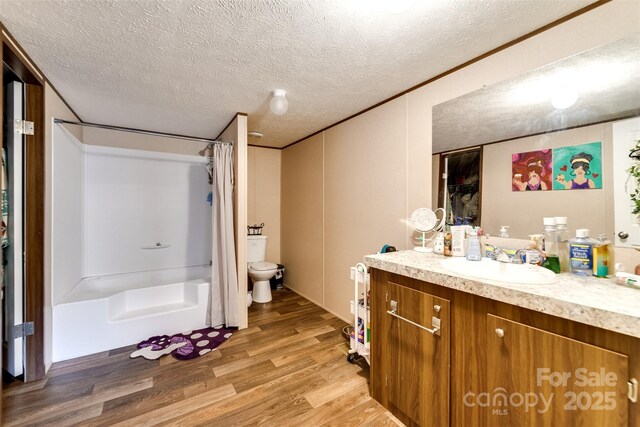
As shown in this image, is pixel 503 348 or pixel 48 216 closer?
pixel 503 348

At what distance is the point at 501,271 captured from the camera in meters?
1.32

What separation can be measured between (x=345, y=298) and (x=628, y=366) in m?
2.04

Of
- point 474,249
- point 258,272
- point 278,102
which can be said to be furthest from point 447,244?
point 258,272

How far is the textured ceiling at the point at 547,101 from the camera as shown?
3.63ft

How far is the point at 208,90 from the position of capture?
1.99 m

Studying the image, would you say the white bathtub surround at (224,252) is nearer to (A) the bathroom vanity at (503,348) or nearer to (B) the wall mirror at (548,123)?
(A) the bathroom vanity at (503,348)

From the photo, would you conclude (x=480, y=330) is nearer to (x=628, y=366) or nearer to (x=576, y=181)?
(x=628, y=366)

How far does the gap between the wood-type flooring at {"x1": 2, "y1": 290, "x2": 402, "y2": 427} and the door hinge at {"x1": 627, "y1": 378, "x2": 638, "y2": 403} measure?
1055 mm

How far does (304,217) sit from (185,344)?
189 cm

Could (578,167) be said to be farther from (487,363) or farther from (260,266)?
(260,266)

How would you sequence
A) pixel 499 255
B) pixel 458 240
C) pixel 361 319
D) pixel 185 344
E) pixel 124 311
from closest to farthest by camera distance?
pixel 499 255, pixel 458 240, pixel 361 319, pixel 185 344, pixel 124 311

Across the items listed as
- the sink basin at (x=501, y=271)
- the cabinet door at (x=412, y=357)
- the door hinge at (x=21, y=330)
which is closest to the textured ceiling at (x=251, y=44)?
the sink basin at (x=501, y=271)

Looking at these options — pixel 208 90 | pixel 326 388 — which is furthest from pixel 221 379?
pixel 208 90

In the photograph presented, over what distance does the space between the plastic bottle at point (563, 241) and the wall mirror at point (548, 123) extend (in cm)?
3
